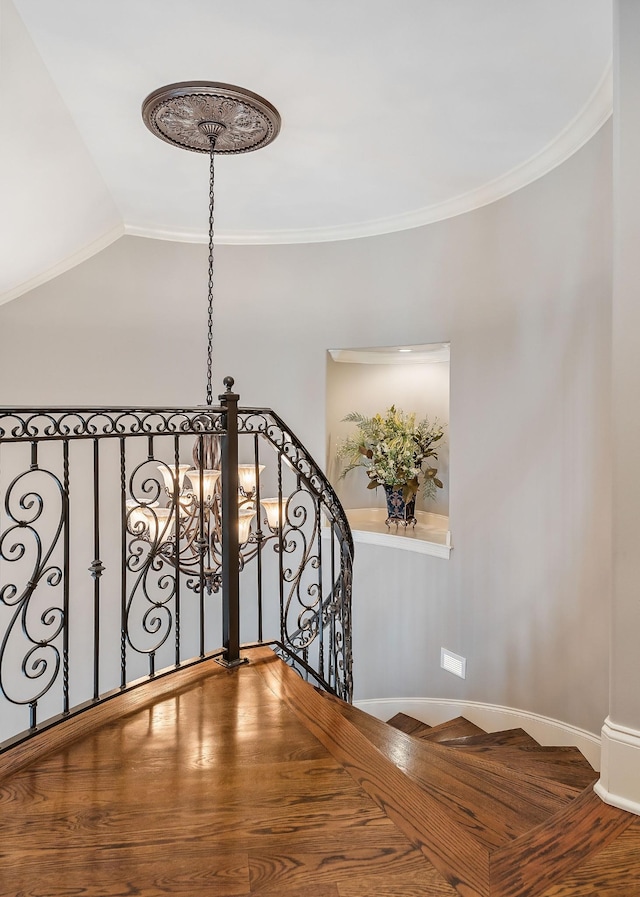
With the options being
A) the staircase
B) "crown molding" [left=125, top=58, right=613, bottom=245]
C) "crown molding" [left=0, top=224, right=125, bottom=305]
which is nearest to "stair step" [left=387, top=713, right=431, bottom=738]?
the staircase

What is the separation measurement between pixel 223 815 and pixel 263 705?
58 centimetres

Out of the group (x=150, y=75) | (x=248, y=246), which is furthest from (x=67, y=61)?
(x=248, y=246)

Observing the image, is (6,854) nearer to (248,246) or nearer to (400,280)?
(400,280)

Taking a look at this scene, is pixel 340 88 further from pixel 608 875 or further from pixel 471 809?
pixel 608 875

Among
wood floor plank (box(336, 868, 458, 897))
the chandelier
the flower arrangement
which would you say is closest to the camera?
wood floor plank (box(336, 868, 458, 897))

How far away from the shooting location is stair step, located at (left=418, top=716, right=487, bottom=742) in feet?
11.6

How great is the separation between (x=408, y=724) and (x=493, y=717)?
644 mm

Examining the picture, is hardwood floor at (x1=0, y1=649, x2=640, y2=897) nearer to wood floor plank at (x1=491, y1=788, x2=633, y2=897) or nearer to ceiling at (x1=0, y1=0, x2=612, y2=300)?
wood floor plank at (x1=491, y1=788, x2=633, y2=897)

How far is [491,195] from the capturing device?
3637 millimetres

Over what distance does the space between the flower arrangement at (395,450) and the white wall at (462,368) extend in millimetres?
391

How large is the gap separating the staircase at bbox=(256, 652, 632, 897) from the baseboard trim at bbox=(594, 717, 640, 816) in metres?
0.03

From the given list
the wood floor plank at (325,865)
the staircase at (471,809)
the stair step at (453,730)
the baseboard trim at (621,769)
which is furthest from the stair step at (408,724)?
the wood floor plank at (325,865)

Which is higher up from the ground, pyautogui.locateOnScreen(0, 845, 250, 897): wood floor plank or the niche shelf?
the niche shelf

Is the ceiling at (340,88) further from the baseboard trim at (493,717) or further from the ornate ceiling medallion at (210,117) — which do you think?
the baseboard trim at (493,717)
